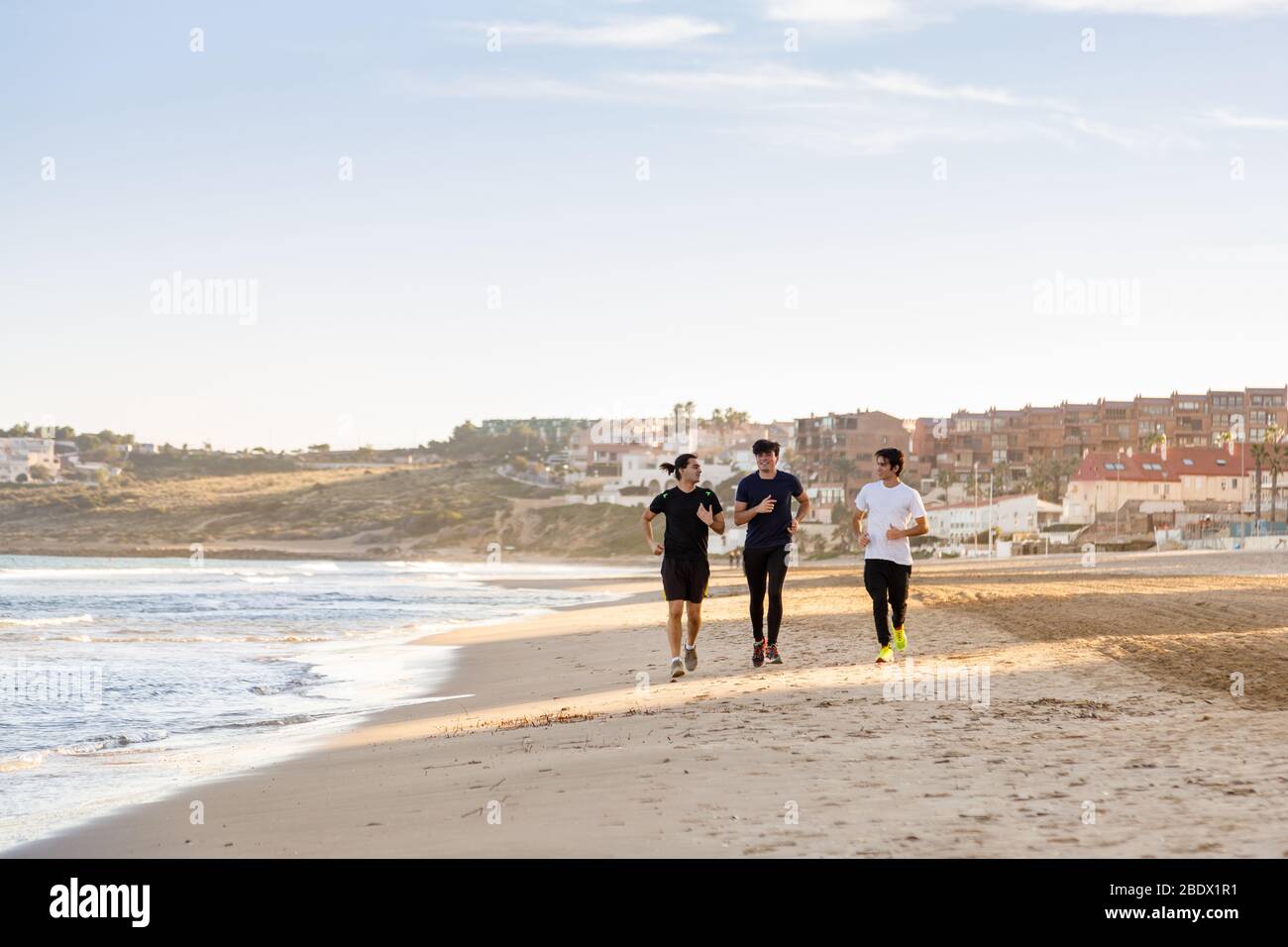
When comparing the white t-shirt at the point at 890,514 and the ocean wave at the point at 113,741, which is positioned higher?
the white t-shirt at the point at 890,514

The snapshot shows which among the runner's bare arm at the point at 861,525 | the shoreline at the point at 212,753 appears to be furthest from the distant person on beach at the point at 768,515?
the shoreline at the point at 212,753

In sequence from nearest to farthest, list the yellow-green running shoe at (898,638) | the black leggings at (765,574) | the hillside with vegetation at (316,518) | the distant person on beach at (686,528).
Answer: the distant person on beach at (686,528) < the black leggings at (765,574) < the yellow-green running shoe at (898,638) < the hillside with vegetation at (316,518)

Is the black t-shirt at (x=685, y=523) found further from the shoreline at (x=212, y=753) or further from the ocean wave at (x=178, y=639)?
the ocean wave at (x=178, y=639)

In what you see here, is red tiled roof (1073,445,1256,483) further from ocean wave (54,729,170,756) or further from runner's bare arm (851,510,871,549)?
ocean wave (54,729,170,756)

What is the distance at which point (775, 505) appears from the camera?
11.0 m

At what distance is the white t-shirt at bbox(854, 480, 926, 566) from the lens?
10922 mm

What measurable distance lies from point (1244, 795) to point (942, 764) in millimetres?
1511

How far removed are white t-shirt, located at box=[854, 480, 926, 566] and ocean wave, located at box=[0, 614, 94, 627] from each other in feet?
76.0

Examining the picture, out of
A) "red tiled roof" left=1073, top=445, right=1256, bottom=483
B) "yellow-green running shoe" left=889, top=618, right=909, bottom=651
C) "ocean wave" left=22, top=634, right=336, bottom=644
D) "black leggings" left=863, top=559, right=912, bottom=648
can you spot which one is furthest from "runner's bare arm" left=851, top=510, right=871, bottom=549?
"red tiled roof" left=1073, top=445, right=1256, bottom=483

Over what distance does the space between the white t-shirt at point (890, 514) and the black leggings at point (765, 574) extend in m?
0.83

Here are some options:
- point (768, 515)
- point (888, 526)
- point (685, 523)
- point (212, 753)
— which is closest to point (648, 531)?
point (685, 523)

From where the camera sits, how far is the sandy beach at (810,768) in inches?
203
